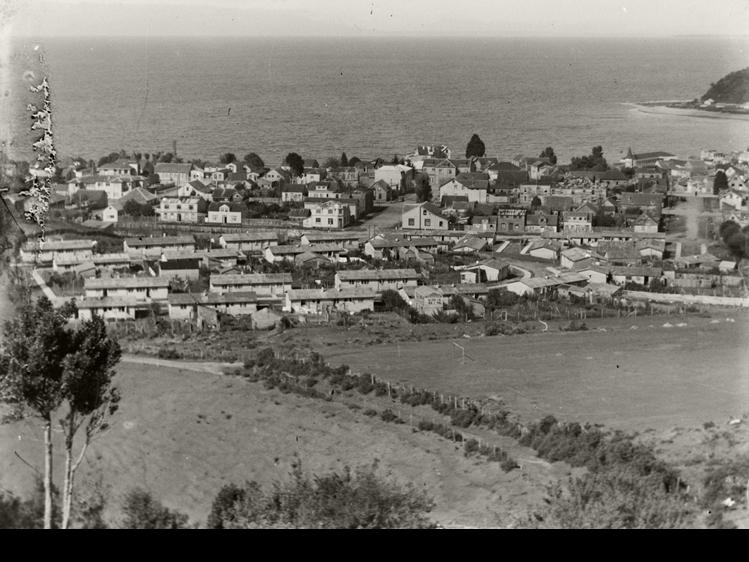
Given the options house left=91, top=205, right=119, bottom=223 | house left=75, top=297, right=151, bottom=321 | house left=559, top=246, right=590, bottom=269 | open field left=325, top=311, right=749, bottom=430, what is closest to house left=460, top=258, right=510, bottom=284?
house left=559, top=246, right=590, bottom=269

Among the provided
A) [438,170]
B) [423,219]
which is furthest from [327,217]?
[438,170]

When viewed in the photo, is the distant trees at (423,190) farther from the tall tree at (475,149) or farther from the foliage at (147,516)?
the foliage at (147,516)

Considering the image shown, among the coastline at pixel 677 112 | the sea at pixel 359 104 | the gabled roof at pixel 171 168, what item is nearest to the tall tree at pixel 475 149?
the sea at pixel 359 104

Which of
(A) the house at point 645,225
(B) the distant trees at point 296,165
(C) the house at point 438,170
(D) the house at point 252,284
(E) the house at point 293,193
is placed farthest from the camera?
(C) the house at point 438,170

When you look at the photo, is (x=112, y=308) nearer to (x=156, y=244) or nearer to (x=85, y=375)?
(x=156, y=244)

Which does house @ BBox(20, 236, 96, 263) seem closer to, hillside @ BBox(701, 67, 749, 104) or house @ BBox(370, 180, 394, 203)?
house @ BBox(370, 180, 394, 203)

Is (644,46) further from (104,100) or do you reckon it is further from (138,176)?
(138,176)
